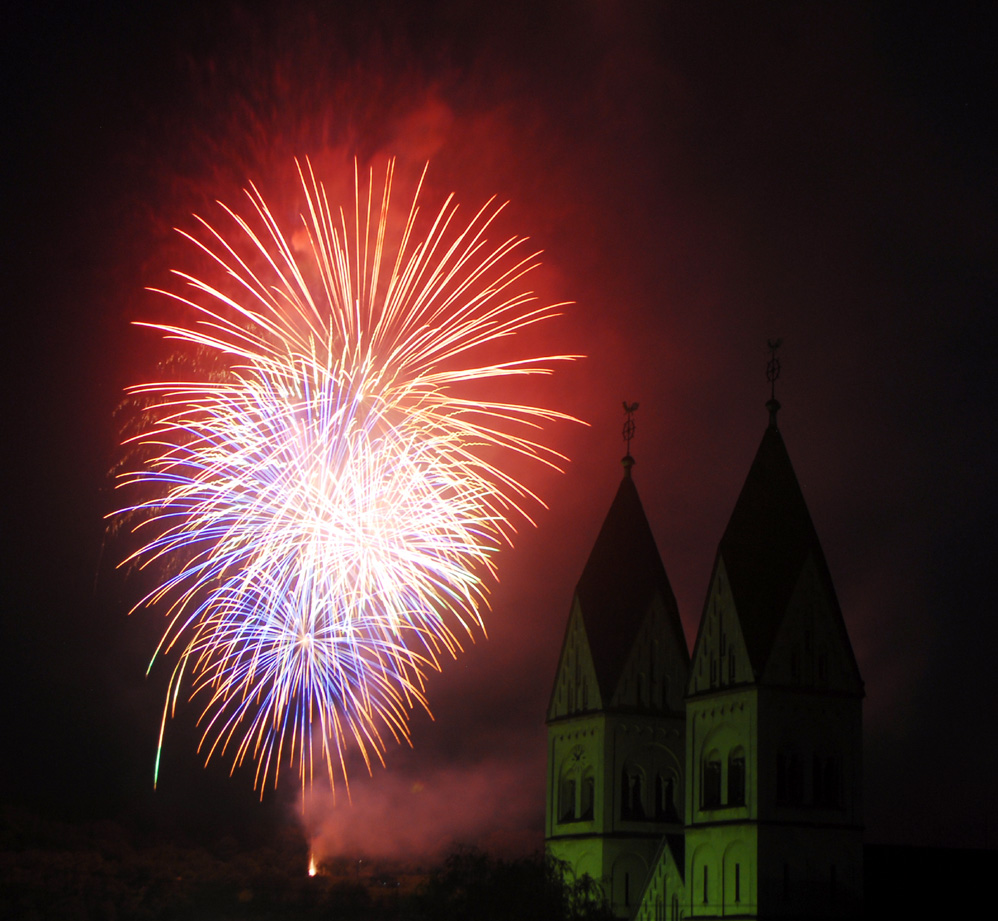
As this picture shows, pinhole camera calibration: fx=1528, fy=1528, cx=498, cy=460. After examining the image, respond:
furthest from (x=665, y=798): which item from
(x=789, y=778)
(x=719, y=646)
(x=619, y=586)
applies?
(x=789, y=778)

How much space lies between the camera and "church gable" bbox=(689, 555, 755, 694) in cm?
5038

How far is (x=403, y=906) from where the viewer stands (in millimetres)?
59188

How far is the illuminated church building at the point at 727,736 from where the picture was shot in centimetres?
4859

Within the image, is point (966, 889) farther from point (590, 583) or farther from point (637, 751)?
point (590, 583)

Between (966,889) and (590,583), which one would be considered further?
(590,583)

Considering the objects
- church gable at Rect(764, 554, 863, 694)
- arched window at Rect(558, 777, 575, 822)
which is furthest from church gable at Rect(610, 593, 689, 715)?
church gable at Rect(764, 554, 863, 694)

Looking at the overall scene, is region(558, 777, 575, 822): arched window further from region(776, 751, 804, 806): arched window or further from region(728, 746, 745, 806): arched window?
region(776, 751, 804, 806): arched window

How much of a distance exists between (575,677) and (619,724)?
311 centimetres

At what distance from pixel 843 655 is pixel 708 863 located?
8133 mm

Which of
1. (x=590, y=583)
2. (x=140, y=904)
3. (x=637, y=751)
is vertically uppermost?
(x=590, y=583)

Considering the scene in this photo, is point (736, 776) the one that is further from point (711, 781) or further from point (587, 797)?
point (587, 797)

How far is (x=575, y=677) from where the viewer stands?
5919cm

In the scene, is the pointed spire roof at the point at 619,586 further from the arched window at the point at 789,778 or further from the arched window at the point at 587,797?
the arched window at the point at 789,778

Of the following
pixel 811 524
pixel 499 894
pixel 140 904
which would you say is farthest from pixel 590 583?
pixel 140 904
